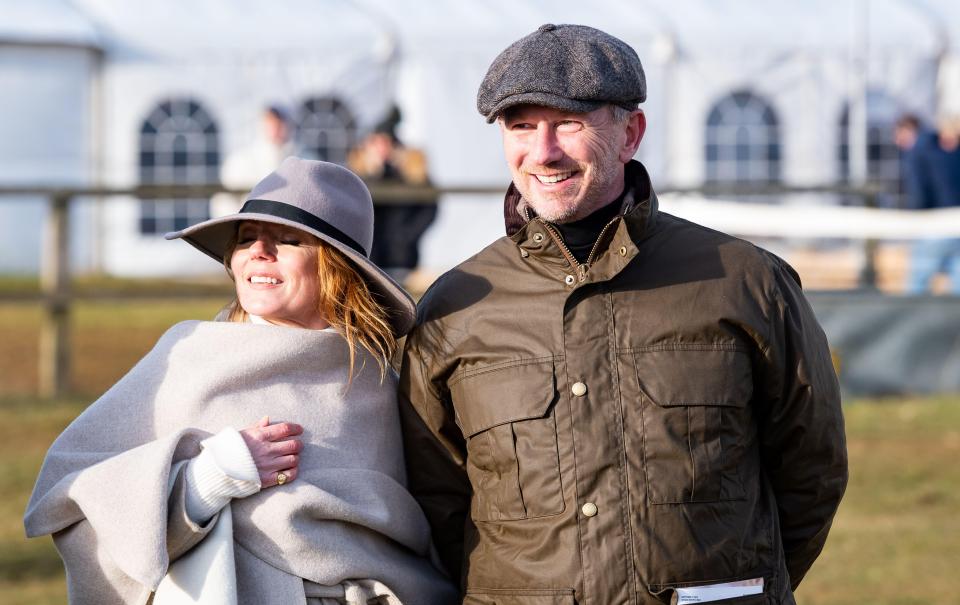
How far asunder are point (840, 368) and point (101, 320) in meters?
6.65

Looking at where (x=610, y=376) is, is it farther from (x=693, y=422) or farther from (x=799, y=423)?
(x=799, y=423)

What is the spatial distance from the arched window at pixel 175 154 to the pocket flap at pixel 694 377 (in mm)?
14630

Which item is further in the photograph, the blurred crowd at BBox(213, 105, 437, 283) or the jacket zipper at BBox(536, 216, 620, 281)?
the blurred crowd at BBox(213, 105, 437, 283)

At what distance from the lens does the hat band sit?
3.24 metres

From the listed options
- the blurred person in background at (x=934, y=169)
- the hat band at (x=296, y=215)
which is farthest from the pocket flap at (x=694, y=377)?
the blurred person in background at (x=934, y=169)

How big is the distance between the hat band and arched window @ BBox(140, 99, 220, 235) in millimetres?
14125

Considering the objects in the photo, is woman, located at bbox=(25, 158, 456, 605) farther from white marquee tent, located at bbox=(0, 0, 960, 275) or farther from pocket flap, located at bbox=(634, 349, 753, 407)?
white marquee tent, located at bbox=(0, 0, 960, 275)

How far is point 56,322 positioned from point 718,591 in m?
7.40

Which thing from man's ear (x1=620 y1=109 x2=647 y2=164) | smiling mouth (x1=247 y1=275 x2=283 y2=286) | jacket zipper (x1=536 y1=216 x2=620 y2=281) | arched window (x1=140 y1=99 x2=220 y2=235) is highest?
arched window (x1=140 y1=99 x2=220 y2=235)

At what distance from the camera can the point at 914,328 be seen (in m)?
9.87

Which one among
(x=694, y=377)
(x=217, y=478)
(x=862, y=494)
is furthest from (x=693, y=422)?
(x=862, y=494)

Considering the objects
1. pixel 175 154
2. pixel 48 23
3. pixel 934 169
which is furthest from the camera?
pixel 175 154

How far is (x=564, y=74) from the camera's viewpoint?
9.73 feet

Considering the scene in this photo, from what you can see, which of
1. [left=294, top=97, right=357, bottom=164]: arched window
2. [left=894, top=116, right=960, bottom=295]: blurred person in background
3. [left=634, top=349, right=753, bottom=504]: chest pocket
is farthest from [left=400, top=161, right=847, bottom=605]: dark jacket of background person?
[left=294, top=97, right=357, bottom=164]: arched window
